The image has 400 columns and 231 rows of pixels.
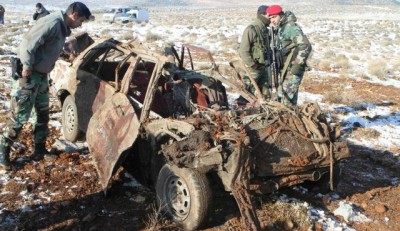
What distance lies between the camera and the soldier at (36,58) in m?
5.24

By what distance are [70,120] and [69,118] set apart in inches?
2.2

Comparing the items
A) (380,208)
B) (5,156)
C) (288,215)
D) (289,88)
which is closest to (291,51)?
(289,88)

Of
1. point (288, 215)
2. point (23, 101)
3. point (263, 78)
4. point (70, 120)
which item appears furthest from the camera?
point (263, 78)

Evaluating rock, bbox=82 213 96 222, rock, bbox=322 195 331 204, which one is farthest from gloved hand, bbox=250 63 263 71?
rock, bbox=82 213 96 222

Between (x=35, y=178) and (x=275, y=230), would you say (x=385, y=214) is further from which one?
(x=35, y=178)

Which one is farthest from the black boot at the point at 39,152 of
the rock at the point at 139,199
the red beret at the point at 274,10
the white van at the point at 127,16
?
the white van at the point at 127,16

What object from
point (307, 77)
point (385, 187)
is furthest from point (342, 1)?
point (385, 187)

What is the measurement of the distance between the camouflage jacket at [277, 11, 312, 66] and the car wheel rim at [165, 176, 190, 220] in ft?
11.3

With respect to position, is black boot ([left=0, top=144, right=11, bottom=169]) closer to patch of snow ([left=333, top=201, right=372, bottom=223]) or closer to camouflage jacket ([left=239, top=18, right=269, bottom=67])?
camouflage jacket ([left=239, top=18, right=269, bottom=67])

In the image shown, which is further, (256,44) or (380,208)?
(256,44)

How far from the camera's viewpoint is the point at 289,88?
7098 mm

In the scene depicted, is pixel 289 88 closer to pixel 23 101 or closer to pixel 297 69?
pixel 297 69

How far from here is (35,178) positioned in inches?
214

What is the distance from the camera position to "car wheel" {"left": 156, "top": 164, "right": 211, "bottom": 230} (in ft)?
13.6
